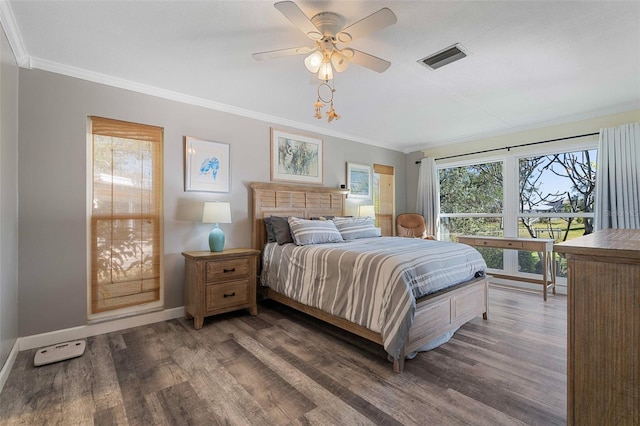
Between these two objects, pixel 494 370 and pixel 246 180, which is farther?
pixel 246 180

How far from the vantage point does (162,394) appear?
6.01ft

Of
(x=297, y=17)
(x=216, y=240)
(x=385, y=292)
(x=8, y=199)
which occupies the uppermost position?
(x=297, y=17)

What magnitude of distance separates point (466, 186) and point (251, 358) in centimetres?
461

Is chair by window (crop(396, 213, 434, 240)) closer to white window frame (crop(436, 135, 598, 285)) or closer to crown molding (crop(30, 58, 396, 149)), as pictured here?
white window frame (crop(436, 135, 598, 285))

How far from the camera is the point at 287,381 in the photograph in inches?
77.3

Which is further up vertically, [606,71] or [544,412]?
[606,71]

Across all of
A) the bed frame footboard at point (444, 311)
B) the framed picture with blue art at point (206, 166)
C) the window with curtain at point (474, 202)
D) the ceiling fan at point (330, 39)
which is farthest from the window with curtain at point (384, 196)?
the ceiling fan at point (330, 39)

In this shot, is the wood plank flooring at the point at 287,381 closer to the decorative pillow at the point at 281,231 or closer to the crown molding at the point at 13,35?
the decorative pillow at the point at 281,231

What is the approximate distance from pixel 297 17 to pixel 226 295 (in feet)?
8.31

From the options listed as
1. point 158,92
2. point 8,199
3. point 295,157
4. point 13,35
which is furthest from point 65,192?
point 295,157

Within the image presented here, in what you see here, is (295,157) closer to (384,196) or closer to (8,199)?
(384,196)

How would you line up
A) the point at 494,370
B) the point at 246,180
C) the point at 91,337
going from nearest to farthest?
the point at 494,370
the point at 91,337
the point at 246,180

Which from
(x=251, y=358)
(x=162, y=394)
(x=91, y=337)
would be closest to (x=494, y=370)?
(x=251, y=358)

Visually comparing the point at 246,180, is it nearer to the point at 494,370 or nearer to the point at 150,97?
the point at 150,97
